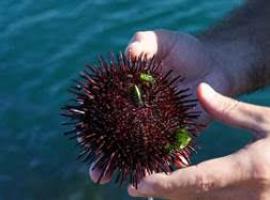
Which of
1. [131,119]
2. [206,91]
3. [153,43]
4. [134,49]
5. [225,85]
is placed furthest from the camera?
[225,85]

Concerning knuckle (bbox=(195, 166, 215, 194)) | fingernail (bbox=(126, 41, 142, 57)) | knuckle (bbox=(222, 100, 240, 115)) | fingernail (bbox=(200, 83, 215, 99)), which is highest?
fingernail (bbox=(126, 41, 142, 57))

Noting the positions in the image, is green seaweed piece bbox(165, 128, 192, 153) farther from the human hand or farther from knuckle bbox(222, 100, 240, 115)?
knuckle bbox(222, 100, 240, 115)

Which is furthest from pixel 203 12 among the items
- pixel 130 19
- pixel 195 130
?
pixel 195 130

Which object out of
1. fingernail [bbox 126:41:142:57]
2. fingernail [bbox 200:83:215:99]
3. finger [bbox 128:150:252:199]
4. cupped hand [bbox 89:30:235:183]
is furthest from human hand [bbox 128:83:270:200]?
cupped hand [bbox 89:30:235:183]

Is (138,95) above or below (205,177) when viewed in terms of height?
above

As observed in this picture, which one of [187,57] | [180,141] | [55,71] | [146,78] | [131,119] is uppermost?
[55,71]

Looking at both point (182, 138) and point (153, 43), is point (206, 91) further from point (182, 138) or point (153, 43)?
point (153, 43)

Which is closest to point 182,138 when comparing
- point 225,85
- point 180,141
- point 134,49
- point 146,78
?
point 180,141

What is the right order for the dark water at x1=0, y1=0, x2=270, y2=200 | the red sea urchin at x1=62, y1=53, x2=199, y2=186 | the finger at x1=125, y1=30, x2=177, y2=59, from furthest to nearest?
the dark water at x1=0, y1=0, x2=270, y2=200 → the finger at x1=125, y1=30, x2=177, y2=59 → the red sea urchin at x1=62, y1=53, x2=199, y2=186

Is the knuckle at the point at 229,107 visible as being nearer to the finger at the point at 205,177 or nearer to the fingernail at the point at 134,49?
the finger at the point at 205,177
